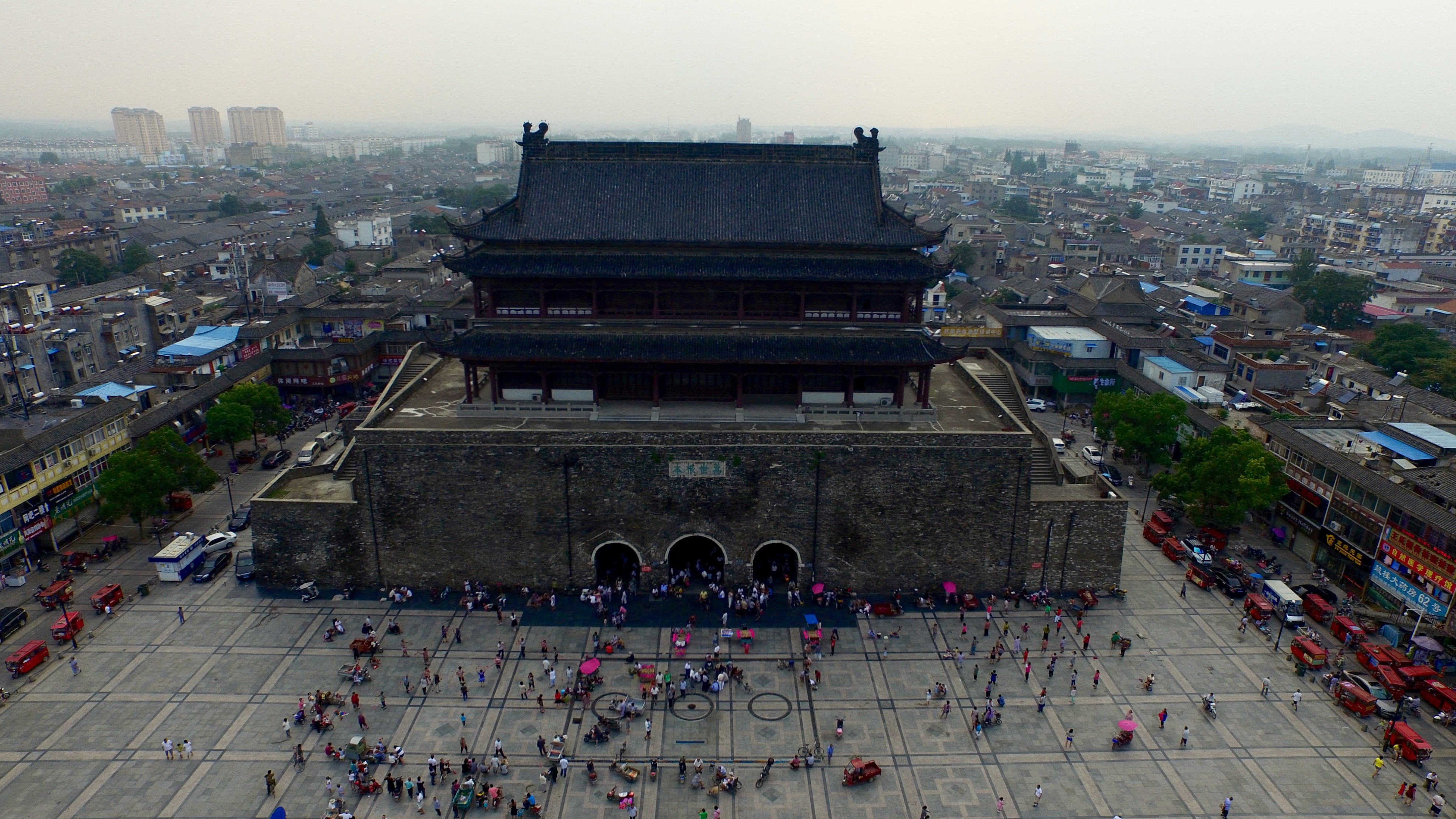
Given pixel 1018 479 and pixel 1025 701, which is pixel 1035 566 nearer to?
pixel 1018 479

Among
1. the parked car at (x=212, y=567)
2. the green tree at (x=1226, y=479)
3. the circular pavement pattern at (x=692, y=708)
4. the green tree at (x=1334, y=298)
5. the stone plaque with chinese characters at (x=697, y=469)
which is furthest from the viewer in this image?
the green tree at (x=1334, y=298)

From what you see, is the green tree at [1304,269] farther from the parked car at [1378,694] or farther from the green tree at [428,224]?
the green tree at [428,224]

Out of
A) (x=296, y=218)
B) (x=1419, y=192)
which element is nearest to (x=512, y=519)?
(x=296, y=218)

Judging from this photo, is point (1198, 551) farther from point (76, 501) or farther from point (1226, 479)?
point (76, 501)

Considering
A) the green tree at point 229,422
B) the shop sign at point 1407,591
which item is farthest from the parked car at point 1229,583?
the green tree at point 229,422

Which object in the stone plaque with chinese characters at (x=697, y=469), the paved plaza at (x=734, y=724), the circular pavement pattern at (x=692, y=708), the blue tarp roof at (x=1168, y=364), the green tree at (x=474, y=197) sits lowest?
the circular pavement pattern at (x=692, y=708)

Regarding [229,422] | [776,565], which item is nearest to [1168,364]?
[776,565]
